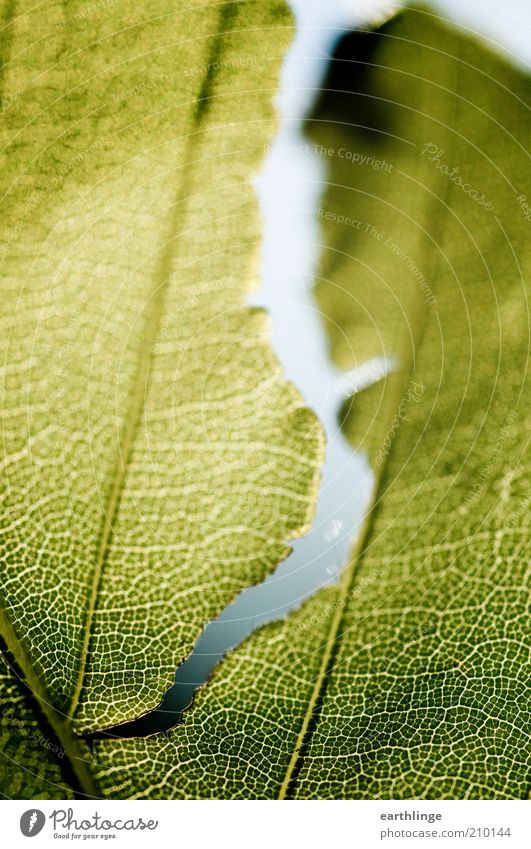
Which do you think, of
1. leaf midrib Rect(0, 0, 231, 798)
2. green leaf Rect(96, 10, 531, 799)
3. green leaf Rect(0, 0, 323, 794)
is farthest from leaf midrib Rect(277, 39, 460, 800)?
leaf midrib Rect(0, 0, 231, 798)

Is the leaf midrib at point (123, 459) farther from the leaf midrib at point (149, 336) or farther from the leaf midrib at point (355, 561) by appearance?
the leaf midrib at point (355, 561)

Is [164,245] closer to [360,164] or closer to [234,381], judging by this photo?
[234,381]

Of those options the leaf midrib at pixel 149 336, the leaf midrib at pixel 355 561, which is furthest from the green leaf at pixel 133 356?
the leaf midrib at pixel 355 561

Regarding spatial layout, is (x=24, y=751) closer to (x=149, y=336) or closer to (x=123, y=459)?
(x=123, y=459)

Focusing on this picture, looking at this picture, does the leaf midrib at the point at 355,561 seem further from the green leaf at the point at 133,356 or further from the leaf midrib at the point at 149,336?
the leaf midrib at the point at 149,336

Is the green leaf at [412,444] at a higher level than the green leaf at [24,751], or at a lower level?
higher
